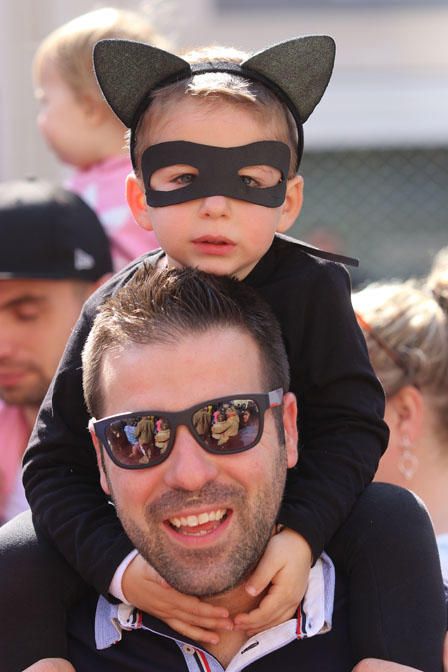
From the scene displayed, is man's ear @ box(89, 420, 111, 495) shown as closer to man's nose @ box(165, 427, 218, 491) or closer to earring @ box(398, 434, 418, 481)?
man's nose @ box(165, 427, 218, 491)

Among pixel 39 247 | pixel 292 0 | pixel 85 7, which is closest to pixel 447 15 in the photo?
pixel 292 0

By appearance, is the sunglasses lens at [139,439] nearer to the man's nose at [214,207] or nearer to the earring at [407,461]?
the man's nose at [214,207]

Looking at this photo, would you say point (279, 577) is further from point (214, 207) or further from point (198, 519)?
point (214, 207)

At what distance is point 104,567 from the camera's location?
102 inches

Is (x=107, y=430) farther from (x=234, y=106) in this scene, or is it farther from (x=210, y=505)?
(x=234, y=106)

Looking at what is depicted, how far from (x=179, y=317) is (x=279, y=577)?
554 millimetres

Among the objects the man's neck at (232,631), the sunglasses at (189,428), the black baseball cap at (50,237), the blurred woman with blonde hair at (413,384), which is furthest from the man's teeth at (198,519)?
the black baseball cap at (50,237)

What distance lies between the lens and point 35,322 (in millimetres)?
4266

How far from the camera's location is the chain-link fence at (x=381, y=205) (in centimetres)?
1293

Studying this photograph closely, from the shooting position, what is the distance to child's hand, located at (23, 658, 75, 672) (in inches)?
103

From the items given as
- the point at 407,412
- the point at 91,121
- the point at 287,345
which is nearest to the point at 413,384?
the point at 407,412

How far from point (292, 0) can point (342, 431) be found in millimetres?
11034

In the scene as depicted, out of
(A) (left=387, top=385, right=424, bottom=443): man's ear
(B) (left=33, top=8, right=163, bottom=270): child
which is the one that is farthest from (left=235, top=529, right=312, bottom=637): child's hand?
(B) (left=33, top=8, right=163, bottom=270): child

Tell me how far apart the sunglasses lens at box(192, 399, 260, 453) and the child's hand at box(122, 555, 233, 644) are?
30cm
